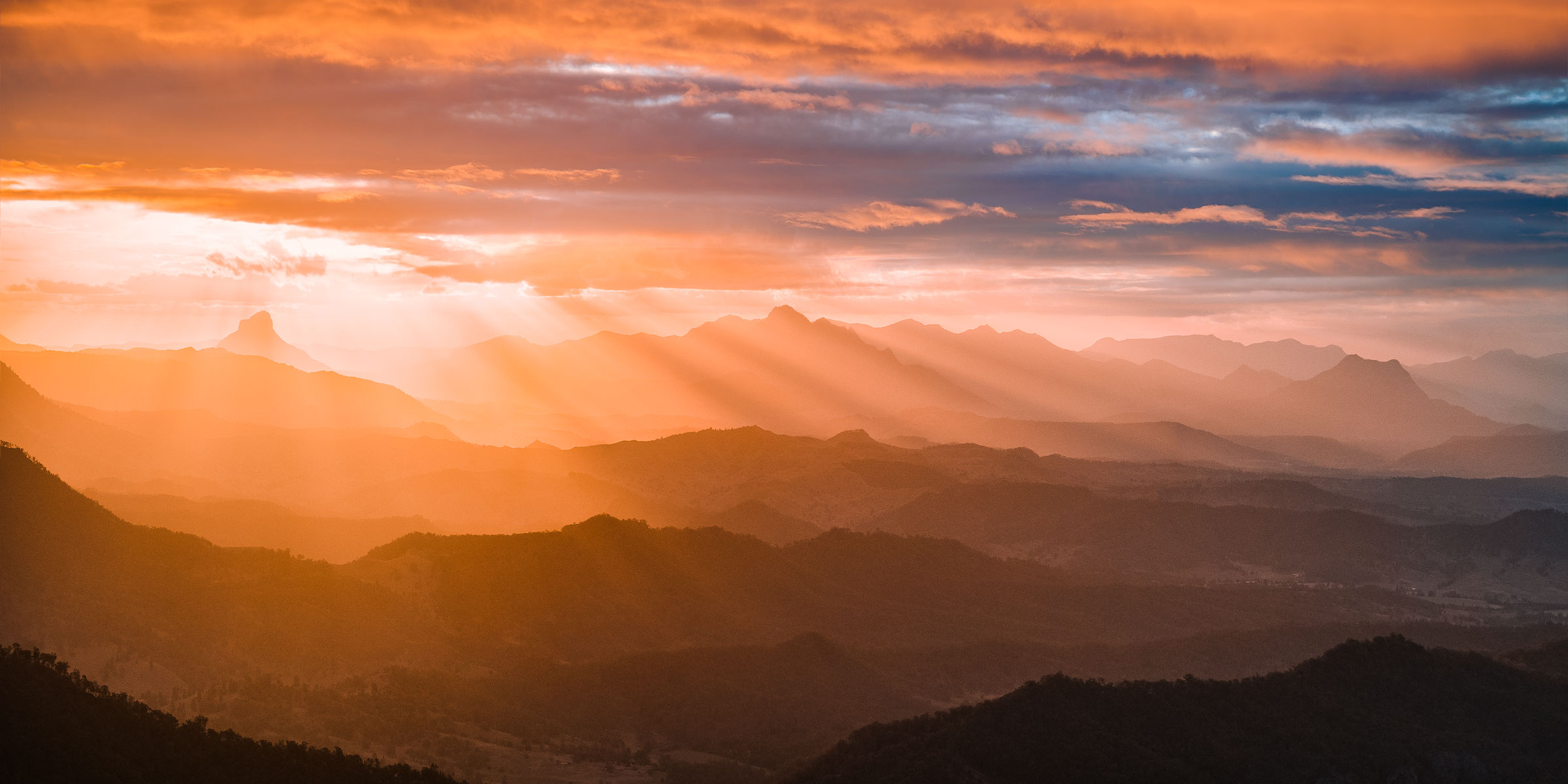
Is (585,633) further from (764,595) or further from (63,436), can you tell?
(63,436)

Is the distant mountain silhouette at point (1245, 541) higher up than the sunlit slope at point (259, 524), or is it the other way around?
the distant mountain silhouette at point (1245, 541)

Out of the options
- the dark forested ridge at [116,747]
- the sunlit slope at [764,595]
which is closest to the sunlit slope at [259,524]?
the sunlit slope at [764,595]

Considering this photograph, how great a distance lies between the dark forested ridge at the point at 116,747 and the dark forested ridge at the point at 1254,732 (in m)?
22.7

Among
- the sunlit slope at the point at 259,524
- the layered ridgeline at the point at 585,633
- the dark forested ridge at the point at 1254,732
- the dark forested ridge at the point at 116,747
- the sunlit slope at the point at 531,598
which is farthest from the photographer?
the sunlit slope at the point at 259,524

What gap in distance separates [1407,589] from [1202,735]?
10882 centimetres

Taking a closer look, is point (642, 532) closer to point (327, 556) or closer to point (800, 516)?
point (327, 556)

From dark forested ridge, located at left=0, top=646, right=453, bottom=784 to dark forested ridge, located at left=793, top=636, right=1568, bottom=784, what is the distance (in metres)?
22.7

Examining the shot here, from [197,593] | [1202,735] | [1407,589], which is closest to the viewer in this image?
[1202,735]

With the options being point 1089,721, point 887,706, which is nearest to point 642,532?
point 887,706

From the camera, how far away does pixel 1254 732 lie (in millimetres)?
57031

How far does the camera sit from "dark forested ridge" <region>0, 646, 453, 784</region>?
38.8 meters

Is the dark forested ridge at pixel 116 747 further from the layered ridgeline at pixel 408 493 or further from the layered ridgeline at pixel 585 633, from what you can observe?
the layered ridgeline at pixel 408 493

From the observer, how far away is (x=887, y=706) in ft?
267

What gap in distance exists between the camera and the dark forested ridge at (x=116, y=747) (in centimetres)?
3878
